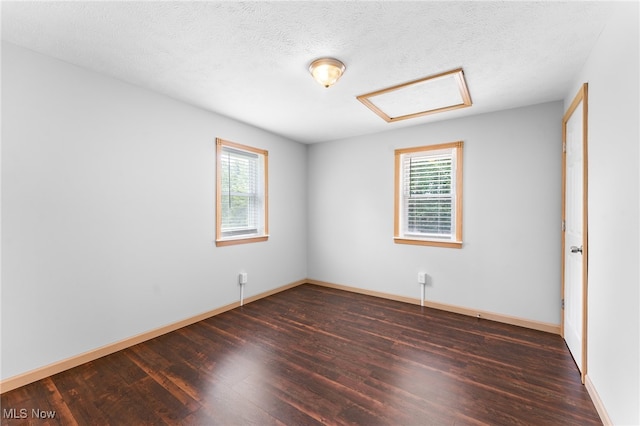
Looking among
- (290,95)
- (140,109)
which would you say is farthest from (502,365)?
(140,109)

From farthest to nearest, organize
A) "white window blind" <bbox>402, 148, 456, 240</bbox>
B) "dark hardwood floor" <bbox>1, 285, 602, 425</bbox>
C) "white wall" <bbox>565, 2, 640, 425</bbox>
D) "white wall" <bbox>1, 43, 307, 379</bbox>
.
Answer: "white window blind" <bbox>402, 148, 456, 240</bbox>, "white wall" <bbox>1, 43, 307, 379</bbox>, "dark hardwood floor" <bbox>1, 285, 602, 425</bbox>, "white wall" <bbox>565, 2, 640, 425</bbox>

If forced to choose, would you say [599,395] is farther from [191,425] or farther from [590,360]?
[191,425]

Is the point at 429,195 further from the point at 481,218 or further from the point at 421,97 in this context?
the point at 421,97

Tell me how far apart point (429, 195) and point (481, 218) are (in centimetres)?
71

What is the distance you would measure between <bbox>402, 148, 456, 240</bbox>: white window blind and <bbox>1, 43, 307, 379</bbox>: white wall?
8.53 ft

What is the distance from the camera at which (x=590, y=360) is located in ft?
6.62

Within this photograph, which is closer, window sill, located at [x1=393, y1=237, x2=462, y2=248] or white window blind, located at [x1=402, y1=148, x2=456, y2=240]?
window sill, located at [x1=393, y1=237, x2=462, y2=248]

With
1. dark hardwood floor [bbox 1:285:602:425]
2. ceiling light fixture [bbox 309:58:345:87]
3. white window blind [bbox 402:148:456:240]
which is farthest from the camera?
white window blind [bbox 402:148:456:240]

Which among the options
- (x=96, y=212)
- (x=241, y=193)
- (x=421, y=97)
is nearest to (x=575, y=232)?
(x=421, y=97)

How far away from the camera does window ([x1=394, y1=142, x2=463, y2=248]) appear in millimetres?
3680

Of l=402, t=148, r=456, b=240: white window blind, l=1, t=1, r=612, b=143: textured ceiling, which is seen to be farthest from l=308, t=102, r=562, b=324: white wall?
l=1, t=1, r=612, b=143: textured ceiling

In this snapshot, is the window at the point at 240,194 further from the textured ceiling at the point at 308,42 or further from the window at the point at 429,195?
the window at the point at 429,195

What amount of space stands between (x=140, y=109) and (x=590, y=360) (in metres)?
4.41

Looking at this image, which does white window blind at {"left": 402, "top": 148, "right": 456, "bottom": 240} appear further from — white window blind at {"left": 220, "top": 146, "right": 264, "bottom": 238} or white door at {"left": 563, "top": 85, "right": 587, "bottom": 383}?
white window blind at {"left": 220, "top": 146, "right": 264, "bottom": 238}
